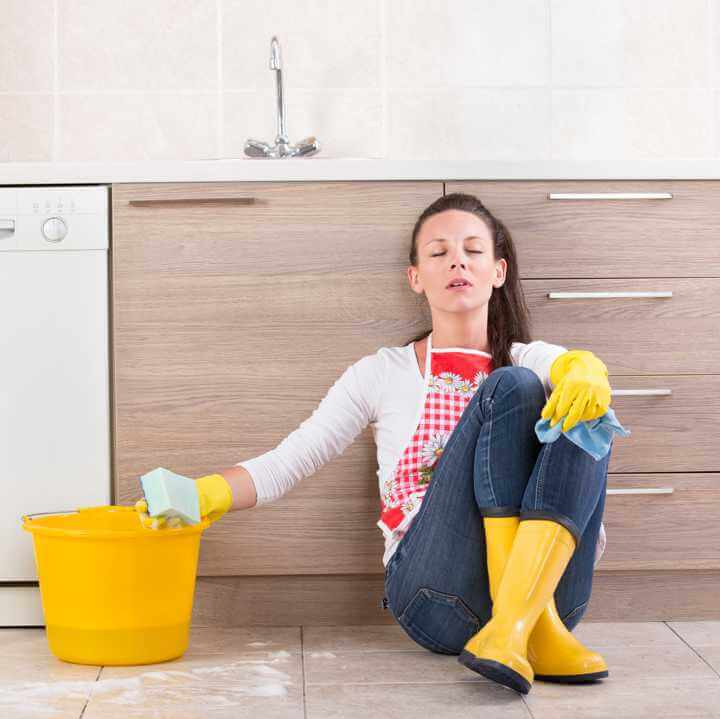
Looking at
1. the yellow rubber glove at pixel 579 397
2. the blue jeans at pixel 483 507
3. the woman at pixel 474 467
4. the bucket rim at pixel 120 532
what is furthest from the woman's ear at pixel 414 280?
the bucket rim at pixel 120 532

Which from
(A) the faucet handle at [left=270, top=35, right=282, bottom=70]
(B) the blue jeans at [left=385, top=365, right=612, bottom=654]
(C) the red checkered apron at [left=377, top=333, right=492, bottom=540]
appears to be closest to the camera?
(B) the blue jeans at [left=385, top=365, right=612, bottom=654]

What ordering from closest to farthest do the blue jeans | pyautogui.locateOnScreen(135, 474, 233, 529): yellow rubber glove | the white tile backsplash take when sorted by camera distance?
1. the blue jeans
2. pyautogui.locateOnScreen(135, 474, 233, 529): yellow rubber glove
3. the white tile backsplash

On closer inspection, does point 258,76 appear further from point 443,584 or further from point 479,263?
point 443,584

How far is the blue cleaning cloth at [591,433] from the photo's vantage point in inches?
57.1

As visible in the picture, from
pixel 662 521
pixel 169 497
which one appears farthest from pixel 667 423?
pixel 169 497

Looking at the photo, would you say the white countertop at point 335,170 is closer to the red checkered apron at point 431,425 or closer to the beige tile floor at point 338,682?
the red checkered apron at point 431,425

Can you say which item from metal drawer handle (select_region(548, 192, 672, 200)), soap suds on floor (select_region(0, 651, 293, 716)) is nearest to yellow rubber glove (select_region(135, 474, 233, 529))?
soap suds on floor (select_region(0, 651, 293, 716))

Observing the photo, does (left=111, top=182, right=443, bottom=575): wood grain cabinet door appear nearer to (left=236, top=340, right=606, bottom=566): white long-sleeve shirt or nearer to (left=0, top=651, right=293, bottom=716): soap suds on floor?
(left=236, top=340, right=606, bottom=566): white long-sleeve shirt

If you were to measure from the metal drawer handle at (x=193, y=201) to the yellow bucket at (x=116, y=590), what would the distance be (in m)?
0.61

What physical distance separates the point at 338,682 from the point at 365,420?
46 centimetres

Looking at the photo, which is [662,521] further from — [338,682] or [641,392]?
[338,682]

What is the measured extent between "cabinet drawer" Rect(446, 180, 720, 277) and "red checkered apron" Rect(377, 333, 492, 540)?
9.9 inches

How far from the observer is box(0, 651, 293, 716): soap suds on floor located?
1492 mm

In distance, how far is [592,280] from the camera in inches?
76.0
